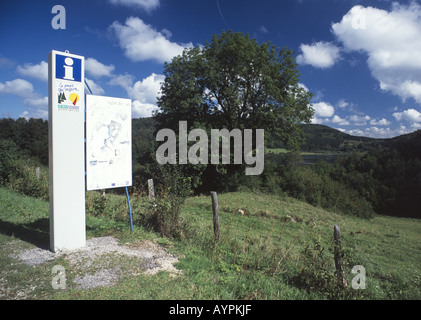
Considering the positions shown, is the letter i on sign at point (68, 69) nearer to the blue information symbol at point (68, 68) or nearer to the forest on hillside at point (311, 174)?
the blue information symbol at point (68, 68)

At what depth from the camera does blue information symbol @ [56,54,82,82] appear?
4.89 meters

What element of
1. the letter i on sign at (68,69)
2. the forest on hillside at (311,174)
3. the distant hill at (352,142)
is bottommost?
the forest on hillside at (311,174)

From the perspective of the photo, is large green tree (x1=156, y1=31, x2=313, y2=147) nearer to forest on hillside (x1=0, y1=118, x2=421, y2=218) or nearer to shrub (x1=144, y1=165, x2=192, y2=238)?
forest on hillside (x1=0, y1=118, x2=421, y2=218)

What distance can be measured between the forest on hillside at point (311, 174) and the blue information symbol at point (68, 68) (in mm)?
7929

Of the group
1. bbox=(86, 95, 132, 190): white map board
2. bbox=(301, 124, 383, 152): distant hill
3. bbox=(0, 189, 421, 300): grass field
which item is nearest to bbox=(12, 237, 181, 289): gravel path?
bbox=(0, 189, 421, 300): grass field

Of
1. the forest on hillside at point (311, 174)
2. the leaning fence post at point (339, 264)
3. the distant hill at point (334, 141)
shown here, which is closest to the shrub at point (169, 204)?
the leaning fence post at point (339, 264)

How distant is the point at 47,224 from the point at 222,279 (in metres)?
5.27

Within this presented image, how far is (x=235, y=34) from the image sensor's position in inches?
917

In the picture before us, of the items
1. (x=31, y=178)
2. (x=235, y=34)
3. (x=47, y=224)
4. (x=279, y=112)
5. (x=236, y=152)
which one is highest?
(x=235, y=34)

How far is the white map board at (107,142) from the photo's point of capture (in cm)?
542

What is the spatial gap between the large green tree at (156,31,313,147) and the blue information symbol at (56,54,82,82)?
54.9 feet

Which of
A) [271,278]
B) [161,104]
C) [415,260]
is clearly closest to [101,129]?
[271,278]

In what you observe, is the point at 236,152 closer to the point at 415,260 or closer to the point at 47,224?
the point at 415,260
